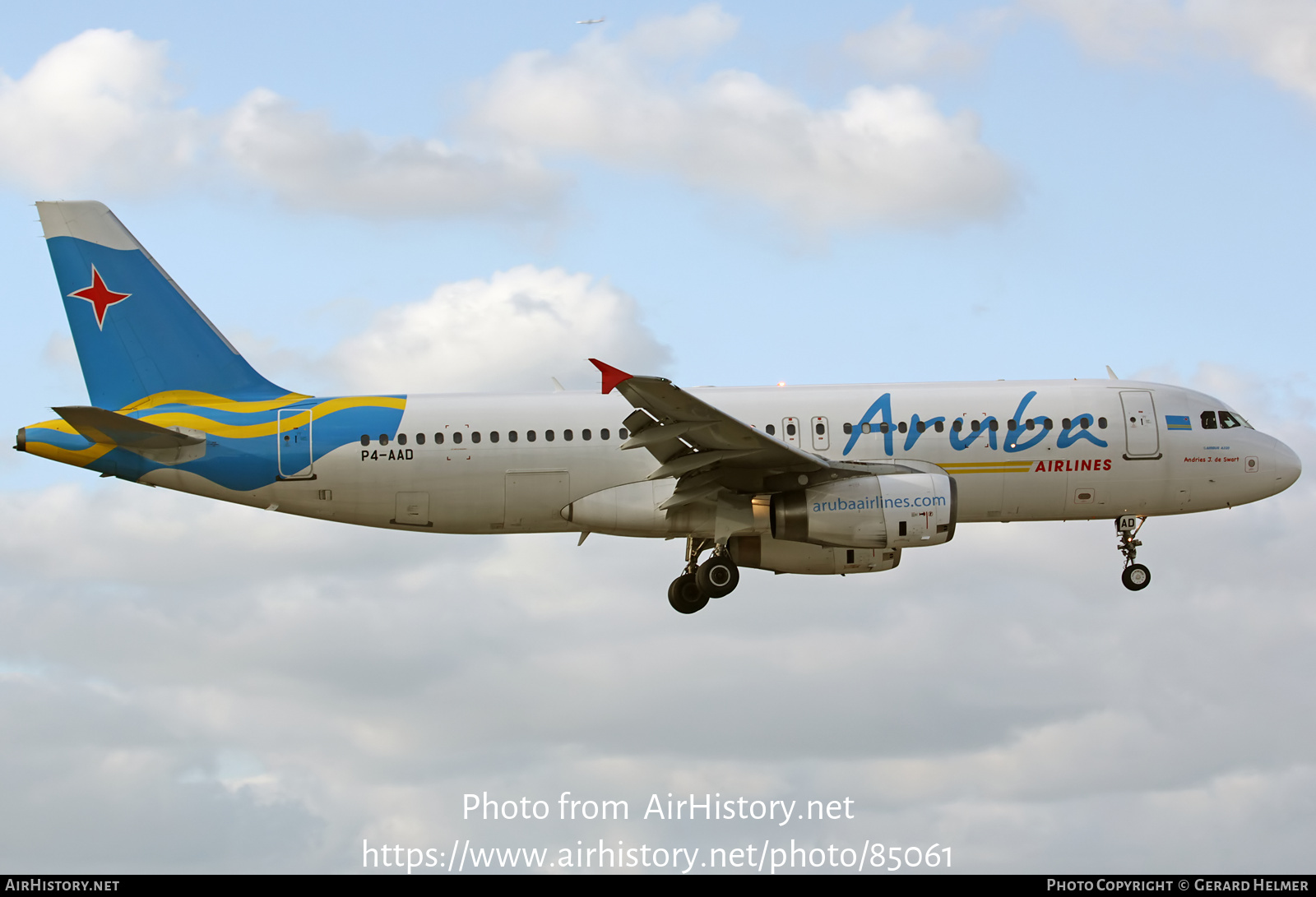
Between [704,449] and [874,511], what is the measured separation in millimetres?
3839

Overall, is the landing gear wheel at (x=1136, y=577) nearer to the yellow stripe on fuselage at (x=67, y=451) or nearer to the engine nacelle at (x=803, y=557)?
the engine nacelle at (x=803, y=557)

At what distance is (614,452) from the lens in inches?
1255

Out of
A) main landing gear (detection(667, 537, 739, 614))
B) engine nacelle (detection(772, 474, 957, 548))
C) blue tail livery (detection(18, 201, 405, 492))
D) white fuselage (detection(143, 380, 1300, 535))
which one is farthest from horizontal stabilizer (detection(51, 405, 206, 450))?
engine nacelle (detection(772, 474, 957, 548))

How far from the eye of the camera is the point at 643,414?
95.7ft

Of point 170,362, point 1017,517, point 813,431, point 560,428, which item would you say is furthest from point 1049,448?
point 170,362

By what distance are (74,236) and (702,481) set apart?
53.0 feet

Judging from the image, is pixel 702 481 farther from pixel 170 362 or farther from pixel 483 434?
pixel 170 362

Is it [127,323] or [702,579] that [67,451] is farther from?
[702,579]

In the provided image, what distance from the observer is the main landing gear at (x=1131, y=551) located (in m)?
33.5

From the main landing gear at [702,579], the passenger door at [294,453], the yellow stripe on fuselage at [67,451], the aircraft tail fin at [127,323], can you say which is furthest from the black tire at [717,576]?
the yellow stripe on fuselage at [67,451]

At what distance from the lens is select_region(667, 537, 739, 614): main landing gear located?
32.8m

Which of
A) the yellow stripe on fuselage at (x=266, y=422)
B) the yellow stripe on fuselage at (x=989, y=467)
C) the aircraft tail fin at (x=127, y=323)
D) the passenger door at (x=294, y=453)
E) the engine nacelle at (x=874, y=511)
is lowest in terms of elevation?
the engine nacelle at (x=874, y=511)

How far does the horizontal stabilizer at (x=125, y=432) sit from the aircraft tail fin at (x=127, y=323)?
4.82ft

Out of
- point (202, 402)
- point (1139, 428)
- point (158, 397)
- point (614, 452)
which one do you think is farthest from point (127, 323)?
point (1139, 428)
